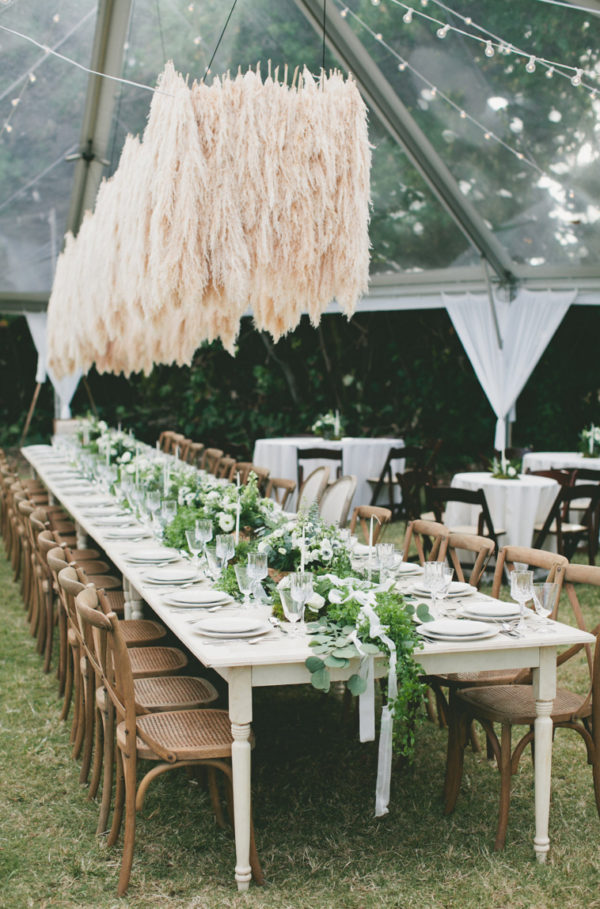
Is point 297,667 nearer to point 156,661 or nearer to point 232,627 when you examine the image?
point 232,627

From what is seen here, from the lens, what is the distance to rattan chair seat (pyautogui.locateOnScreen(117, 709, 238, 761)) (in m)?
2.91

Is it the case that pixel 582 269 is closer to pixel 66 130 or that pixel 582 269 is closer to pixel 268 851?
pixel 66 130

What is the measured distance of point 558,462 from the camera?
369 inches

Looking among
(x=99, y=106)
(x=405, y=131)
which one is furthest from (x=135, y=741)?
(x=99, y=106)

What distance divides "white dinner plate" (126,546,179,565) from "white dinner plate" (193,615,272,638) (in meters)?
1.18

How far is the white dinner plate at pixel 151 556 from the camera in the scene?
434 centimetres

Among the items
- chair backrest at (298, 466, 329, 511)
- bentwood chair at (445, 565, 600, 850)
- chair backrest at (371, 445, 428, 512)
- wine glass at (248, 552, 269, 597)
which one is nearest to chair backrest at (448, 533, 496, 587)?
bentwood chair at (445, 565, 600, 850)

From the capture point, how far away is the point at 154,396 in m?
16.9

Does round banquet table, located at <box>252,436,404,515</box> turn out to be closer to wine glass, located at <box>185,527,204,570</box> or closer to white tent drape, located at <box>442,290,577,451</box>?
white tent drape, located at <box>442,290,577,451</box>

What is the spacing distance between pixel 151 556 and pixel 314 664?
1.77 metres

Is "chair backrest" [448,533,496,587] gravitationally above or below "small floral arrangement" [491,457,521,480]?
below

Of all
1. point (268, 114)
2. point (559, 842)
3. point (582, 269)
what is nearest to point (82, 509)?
point (268, 114)

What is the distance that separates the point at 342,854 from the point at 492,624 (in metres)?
0.96

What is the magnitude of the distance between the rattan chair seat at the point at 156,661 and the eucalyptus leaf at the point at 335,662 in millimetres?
1261
